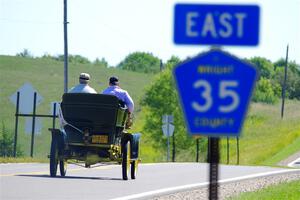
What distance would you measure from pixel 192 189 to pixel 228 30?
40.4 feet

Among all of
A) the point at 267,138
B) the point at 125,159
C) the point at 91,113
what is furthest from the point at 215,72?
the point at 267,138

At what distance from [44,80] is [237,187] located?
355 feet

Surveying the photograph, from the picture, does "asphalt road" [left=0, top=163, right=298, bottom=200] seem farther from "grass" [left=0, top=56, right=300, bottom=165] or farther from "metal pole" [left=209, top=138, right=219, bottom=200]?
"grass" [left=0, top=56, right=300, bottom=165]

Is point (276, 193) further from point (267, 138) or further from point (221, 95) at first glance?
point (267, 138)

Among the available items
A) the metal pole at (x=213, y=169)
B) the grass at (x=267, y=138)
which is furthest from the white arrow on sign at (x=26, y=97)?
the metal pole at (x=213, y=169)

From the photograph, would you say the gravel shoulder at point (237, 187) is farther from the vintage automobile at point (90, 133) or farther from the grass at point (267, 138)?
the grass at point (267, 138)

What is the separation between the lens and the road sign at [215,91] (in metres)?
9.25

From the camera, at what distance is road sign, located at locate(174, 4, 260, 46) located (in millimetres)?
9133

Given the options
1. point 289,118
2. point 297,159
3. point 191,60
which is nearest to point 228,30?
point 191,60

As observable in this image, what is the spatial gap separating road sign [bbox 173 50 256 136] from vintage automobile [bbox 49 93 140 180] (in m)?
13.0

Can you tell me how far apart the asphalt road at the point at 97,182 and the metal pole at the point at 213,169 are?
851cm

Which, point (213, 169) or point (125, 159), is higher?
point (213, 169)

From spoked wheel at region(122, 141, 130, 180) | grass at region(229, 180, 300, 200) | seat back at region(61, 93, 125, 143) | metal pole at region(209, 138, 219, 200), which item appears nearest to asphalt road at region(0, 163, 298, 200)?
spoked wheel at region(122, 141, 130, 180)

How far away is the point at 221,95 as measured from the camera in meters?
9.27
